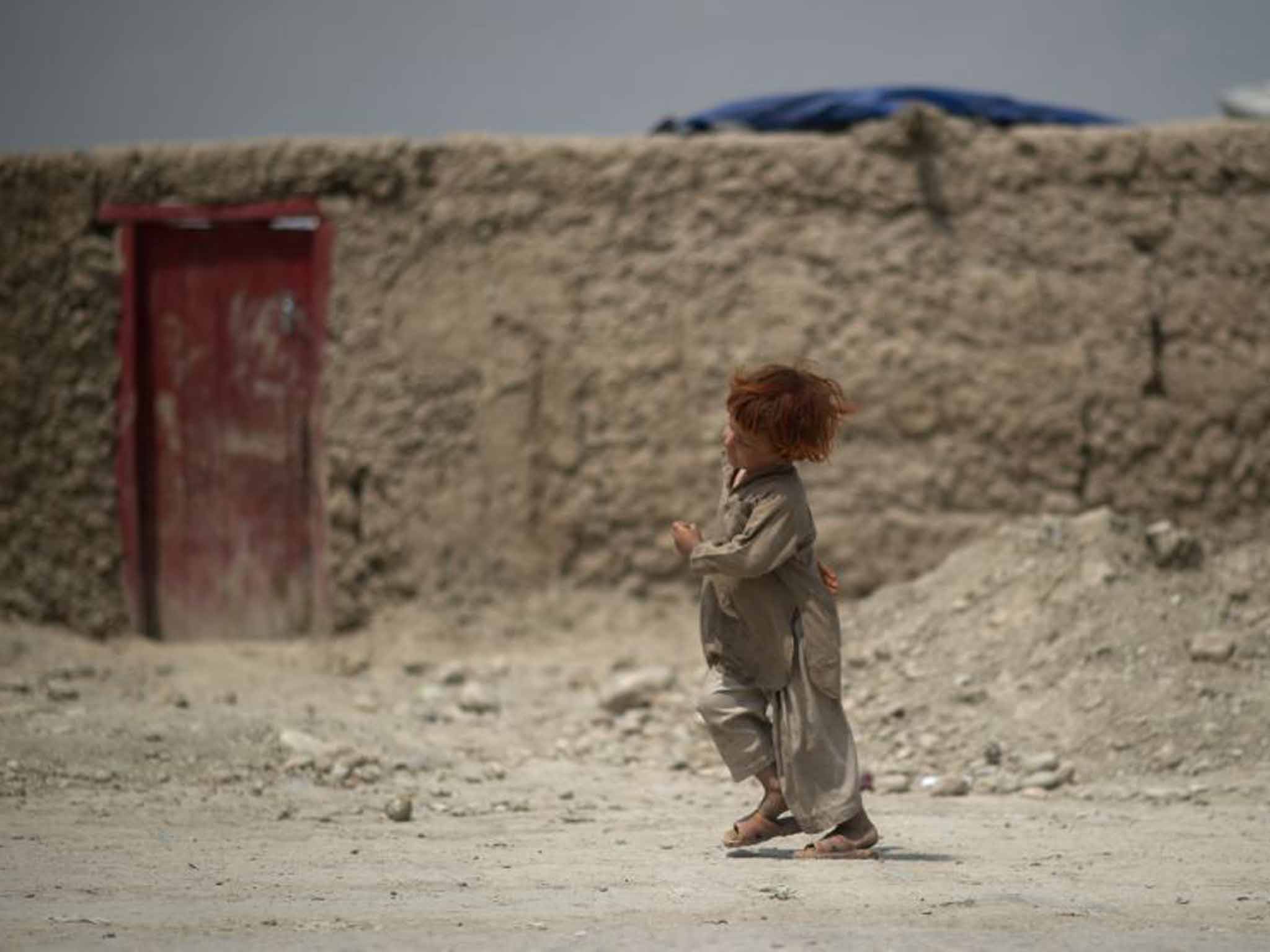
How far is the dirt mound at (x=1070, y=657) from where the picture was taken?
19.6 ft

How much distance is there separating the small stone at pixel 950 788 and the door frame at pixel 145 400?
3054 mm

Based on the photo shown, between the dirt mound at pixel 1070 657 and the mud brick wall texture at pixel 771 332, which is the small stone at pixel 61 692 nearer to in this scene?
the mud brick wall texture at pixel 771 332

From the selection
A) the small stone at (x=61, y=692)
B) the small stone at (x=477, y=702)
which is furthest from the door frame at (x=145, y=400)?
the small stone at (x=61, y=692)

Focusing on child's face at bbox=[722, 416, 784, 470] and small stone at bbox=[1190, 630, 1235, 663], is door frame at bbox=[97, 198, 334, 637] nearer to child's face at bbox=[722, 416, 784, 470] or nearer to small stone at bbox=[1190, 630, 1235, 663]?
small stone at bbox=[1190, 630, 1235, 663]

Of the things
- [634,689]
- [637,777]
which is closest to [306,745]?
[637,777]

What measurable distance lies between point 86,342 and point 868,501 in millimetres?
3309

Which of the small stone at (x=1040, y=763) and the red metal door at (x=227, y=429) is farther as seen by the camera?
the red metal door at (x=227, y=429)

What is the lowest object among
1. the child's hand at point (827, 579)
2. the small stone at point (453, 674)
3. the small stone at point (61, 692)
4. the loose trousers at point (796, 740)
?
the small stone at point (453, 674)

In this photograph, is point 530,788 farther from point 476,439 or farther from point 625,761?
point 476,439

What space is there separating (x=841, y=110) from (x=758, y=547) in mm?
4125

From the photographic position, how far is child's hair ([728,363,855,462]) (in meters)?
4.18

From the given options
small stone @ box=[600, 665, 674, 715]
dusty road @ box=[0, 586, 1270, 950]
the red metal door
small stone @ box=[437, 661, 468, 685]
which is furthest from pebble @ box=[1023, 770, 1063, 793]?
the red metal door

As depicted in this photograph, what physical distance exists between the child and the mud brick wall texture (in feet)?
10.8

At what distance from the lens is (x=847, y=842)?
428cm
